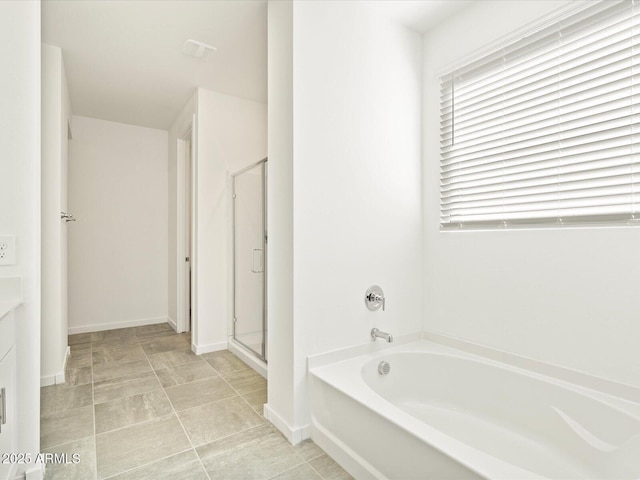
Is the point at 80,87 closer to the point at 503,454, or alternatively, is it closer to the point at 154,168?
the point at 154,168

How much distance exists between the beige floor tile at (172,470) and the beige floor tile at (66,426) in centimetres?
53

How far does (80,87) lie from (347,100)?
2.80m

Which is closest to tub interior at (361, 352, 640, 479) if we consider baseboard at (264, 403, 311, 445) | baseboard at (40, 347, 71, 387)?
baseboard at (264, 403, 311, 445)

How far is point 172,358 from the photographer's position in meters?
3.27

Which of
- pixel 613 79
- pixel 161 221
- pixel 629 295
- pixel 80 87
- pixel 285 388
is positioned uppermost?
pixel 80 87

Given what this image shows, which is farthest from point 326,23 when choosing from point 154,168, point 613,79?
point 154,168

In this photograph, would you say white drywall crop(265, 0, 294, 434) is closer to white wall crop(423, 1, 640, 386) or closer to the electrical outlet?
white wall crop(423, 1, 640, 386)

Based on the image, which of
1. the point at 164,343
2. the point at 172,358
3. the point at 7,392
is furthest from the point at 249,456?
the point at 164,343

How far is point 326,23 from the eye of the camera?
204 cm

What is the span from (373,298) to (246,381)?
1248 mm

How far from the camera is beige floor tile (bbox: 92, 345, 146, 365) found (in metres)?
3.22

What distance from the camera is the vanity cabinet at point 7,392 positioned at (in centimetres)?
133

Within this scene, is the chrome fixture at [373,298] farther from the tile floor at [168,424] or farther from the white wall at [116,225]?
the white wall at [116,225]

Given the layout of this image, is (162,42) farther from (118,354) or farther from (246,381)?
(118,354)
